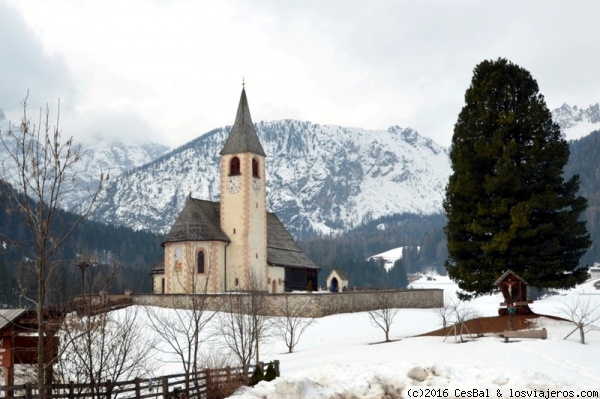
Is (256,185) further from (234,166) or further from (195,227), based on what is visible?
(195,227)

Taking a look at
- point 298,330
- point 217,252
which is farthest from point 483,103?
point 217,252

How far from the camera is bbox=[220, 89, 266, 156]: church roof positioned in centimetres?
6769

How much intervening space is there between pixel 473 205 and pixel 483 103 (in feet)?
18.9

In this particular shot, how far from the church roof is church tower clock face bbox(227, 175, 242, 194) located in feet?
8.51

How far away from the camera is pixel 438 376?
25.1 m

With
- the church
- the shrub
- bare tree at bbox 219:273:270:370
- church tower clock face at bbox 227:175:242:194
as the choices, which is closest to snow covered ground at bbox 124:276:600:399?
the shrub

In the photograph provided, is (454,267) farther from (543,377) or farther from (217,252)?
(217,252)

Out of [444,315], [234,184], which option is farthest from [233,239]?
[444,315]

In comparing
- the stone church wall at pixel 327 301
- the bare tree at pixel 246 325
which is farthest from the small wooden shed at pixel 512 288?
the stone church wall at pixel 327 301

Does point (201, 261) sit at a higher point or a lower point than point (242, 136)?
lower

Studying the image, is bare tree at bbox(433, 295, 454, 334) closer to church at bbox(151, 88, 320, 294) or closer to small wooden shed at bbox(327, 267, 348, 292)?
church at bbox(151, 88, 320, 294)

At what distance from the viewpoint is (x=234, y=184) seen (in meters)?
66.6

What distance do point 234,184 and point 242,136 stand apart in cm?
473

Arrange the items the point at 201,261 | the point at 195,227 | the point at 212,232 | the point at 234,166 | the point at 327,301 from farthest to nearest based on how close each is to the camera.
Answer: the point at 234,166 → the point at 212,232 → the point at 195,227 → the point at 201,261 → the point at 327,301
